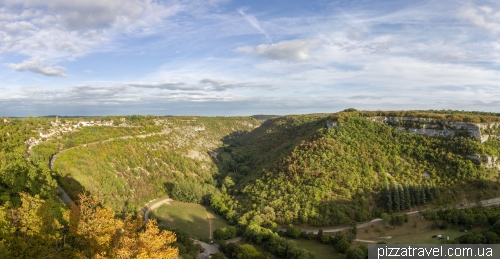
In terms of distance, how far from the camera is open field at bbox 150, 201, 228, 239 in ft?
173

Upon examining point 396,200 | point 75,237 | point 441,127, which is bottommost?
point 396,200

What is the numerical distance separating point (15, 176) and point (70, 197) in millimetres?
7339

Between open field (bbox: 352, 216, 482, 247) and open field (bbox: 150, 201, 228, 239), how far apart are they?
26892 mm

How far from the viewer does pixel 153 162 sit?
7406 cm

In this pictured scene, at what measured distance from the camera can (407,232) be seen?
47938mm

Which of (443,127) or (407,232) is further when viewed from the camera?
(443,127)

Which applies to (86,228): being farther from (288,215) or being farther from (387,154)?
(387,154)

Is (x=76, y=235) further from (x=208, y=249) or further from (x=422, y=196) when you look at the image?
(x=422, y=196)

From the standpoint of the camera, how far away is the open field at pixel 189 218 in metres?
52.6

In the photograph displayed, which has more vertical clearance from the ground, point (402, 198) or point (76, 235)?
point (76, 235)

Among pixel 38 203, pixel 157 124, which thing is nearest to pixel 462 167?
pixel 38 203

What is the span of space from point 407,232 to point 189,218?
4105 centimetres

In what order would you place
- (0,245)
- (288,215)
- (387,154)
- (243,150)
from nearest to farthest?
(0,245), (288,215), (387,154), (243,150)

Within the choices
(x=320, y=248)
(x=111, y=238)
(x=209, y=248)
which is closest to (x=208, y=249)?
(x=209, y=248)
